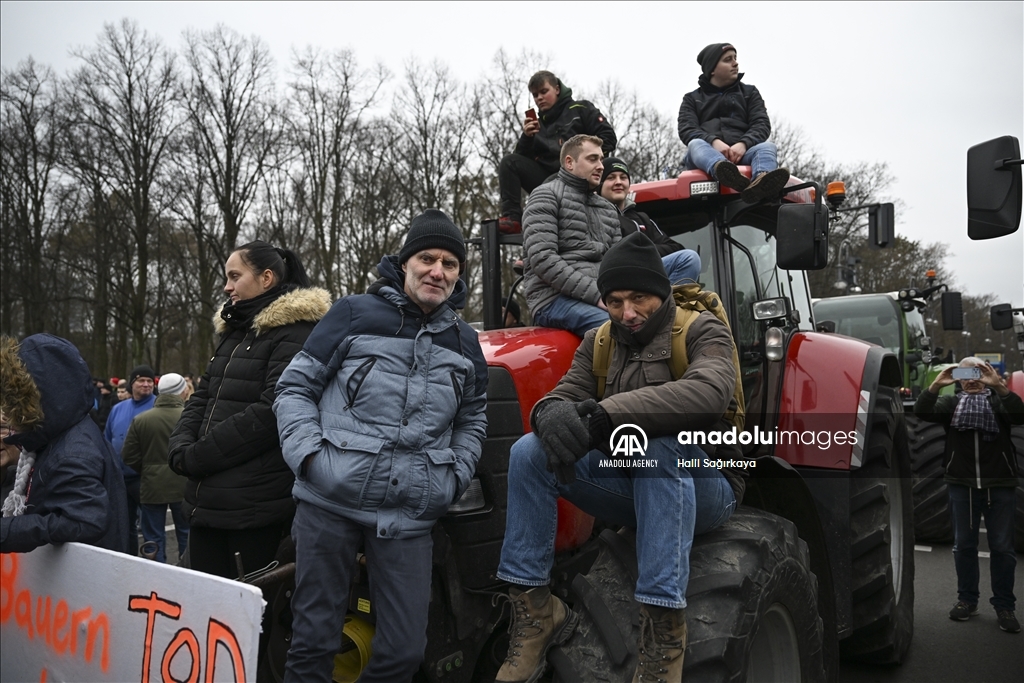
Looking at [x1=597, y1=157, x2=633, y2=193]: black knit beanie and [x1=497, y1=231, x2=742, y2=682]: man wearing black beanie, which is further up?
[x1=597, y1=157, x2=633, y2=193]: black knit beanie

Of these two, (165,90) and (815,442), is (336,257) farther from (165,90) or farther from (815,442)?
(815,442)

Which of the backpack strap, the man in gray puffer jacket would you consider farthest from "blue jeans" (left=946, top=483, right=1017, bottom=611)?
the backpack strap

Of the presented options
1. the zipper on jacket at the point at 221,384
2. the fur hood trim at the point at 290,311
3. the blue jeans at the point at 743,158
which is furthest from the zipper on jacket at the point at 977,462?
the zipper on jacket at the point at 221,384

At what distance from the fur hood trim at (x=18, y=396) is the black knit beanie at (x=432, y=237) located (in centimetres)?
153

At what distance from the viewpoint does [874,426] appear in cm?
393

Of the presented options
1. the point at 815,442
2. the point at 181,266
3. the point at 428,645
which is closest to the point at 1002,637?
the point at 815,442

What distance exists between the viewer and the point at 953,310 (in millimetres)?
7371

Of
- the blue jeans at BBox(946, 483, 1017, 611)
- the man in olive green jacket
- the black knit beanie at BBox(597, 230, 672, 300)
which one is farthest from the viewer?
the man in olive green jacket

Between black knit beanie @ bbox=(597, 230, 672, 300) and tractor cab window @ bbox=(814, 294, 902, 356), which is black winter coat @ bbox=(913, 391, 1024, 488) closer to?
black knit beanie @ bbox=(597, 230, 672, 300)

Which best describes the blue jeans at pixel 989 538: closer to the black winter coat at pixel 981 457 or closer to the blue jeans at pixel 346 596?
the black winter coat at pixel 981 457

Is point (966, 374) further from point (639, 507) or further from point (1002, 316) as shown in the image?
point (639, 507)

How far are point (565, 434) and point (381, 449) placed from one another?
63cm

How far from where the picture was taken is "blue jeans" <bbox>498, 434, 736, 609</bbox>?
224 centimetres

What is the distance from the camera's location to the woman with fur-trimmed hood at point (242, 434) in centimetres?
304
